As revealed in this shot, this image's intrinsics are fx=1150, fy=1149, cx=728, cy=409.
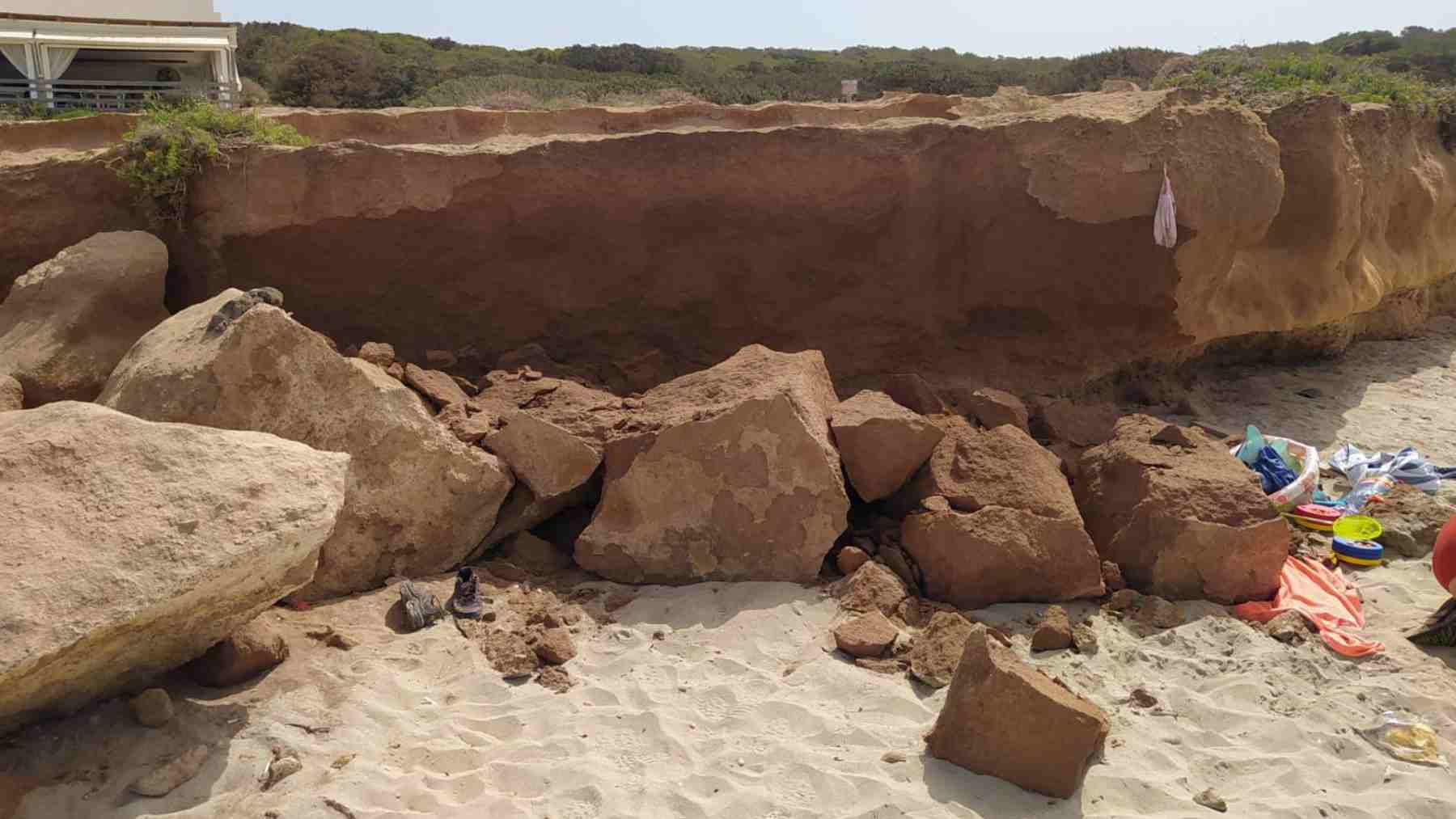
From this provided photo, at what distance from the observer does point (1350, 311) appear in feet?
21.3

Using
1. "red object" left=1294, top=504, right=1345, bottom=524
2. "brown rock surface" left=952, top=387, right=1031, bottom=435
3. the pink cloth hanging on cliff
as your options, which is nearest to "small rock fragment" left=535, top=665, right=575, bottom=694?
"brown rock surface" left=952, top=387, right=1031, bottom=435

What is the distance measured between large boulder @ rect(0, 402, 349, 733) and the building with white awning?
38.3 ft

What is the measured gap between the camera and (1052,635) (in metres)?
3.70

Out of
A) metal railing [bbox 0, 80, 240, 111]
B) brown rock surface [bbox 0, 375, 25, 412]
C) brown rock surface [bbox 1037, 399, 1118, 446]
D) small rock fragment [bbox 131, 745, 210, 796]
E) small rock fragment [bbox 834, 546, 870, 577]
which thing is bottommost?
small rock fragment [bbox 131, 745, 210, 796]

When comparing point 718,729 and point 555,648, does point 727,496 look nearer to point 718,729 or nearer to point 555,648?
point 555,648

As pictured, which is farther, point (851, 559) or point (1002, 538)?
point (851, 559)

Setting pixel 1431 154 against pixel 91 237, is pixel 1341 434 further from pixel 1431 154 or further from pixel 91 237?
pixel 91 237

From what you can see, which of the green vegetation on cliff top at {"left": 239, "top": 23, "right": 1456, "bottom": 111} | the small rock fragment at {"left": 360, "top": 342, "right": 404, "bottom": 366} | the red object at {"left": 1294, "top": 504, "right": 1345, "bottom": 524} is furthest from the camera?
the green vegetation on cliff top at {"left": 239, "top": 23, "right": 1456, "bottom": 111}

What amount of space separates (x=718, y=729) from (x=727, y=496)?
1026 mm

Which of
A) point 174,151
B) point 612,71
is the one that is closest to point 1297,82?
point 174,151

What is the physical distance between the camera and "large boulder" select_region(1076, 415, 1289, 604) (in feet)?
13.2

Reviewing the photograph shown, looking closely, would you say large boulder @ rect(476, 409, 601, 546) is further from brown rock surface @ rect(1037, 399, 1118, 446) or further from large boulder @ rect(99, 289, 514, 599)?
brown rock surface @ rect(1037, 399, 1118, 446)

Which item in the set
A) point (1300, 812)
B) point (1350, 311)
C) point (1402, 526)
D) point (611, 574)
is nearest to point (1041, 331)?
point (1402, 526)

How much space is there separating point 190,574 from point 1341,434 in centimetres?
551
